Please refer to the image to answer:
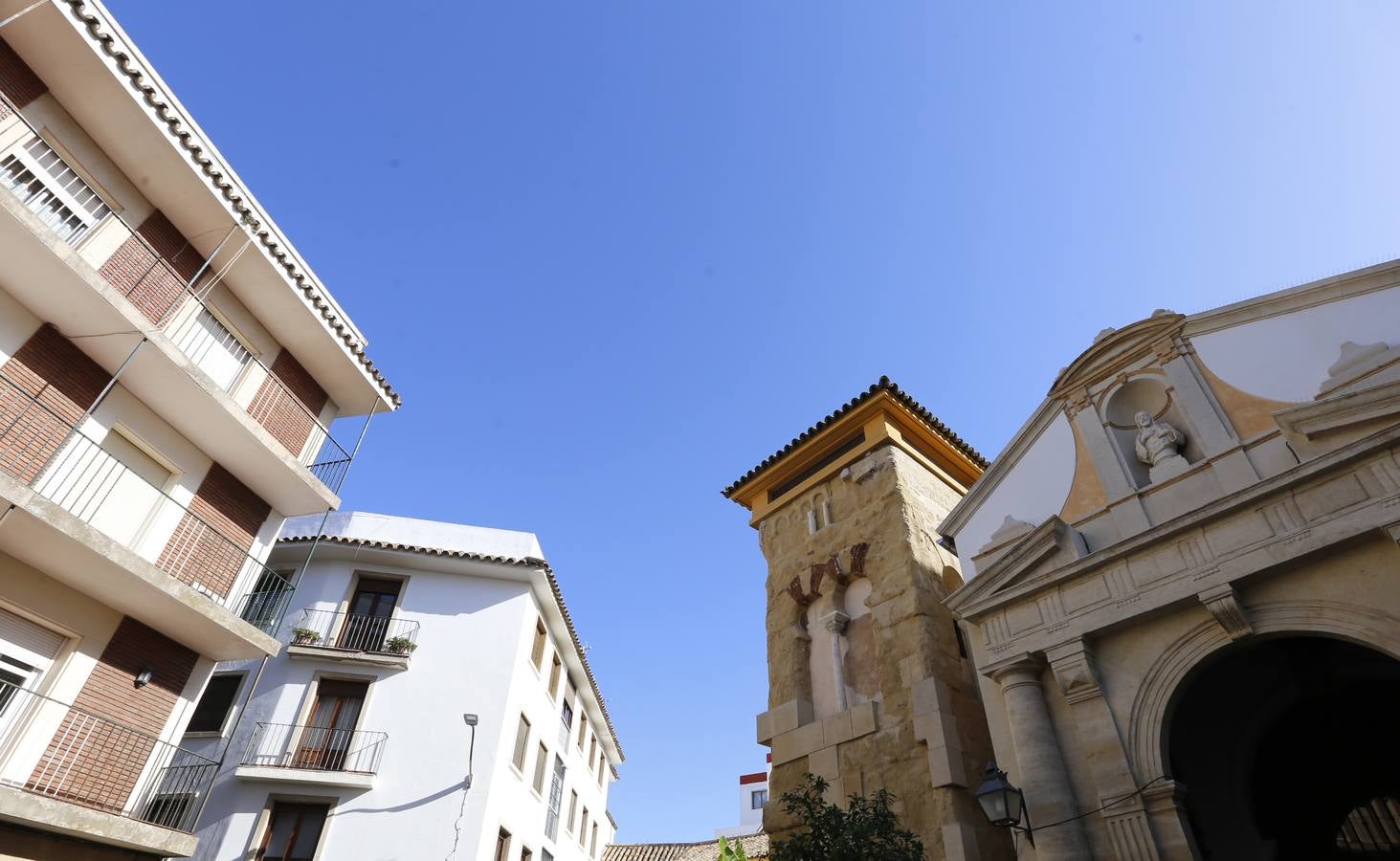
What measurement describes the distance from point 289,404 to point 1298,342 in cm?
1420

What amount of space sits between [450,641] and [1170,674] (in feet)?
51.0

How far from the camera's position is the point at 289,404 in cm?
1231

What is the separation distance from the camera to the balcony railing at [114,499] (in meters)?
8.41

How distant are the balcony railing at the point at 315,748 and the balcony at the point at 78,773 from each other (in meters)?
6.61

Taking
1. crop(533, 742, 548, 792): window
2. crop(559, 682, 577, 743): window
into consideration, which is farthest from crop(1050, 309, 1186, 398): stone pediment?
crop(559, 682, 577, 743): window

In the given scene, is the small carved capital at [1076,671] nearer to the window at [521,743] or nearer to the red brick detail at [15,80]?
the red brick detail at [15,80]

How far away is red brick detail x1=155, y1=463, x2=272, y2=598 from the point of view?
10.2 metres

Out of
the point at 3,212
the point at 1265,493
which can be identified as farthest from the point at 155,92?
the point at 1265,493

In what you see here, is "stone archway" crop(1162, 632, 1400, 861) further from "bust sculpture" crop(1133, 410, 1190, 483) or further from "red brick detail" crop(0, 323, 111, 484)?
"red brick detail" crop(0, 323, 111, 484)

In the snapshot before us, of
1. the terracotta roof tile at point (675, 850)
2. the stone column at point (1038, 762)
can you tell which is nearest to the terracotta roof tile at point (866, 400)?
the stone column at point (1038, 762)

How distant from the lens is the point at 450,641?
1820 centimetres

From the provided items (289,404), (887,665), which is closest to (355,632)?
(289,404)

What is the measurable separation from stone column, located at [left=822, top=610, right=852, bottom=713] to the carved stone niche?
5.03 meters

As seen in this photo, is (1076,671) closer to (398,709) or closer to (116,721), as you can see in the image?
(116,721)
